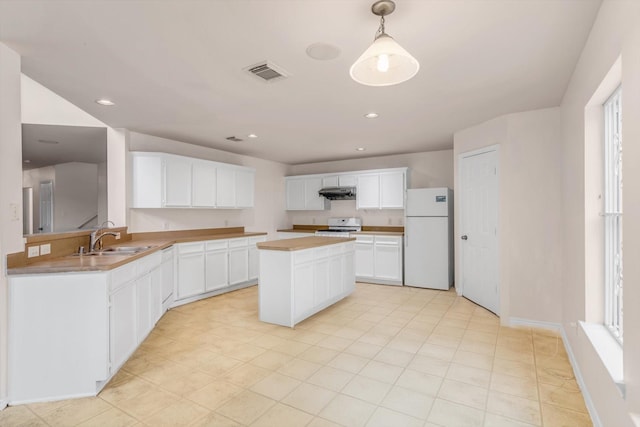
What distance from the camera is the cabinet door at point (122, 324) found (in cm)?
249

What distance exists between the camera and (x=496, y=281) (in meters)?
4.03

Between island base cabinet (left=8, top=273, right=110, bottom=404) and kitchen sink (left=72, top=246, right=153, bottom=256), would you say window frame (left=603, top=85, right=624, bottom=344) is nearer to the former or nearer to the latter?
island base cabinet (left=8, top=273, right=110, bottom=404)

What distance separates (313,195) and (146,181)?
135 inches

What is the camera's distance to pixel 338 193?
6543 mm

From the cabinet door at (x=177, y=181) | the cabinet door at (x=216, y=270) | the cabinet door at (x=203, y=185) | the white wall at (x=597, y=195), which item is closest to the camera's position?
the white wall at (x=597, y=195)

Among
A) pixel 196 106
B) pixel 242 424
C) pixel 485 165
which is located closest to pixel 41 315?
pixel 242 424

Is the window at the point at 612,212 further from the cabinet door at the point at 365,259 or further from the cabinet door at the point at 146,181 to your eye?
the cabinet door at the point at 146,181

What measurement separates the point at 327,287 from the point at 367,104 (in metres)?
2.40

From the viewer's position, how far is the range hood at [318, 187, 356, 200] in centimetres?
646

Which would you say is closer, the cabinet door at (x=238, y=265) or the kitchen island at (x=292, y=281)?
the kitchen island at (x=292, y=281)

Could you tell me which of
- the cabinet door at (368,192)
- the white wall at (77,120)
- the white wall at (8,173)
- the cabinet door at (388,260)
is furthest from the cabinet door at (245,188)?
the white wall at (8,173)

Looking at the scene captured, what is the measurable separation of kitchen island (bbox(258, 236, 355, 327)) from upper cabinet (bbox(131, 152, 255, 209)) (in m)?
1.85

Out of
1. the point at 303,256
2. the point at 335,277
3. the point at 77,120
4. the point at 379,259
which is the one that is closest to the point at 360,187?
the point at 379,259

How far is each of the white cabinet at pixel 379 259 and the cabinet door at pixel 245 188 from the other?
2.24 m
